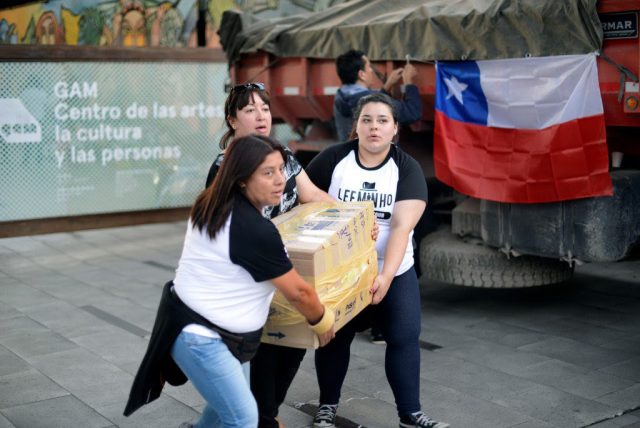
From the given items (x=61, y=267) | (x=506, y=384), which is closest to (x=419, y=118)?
(x=506, y=384)

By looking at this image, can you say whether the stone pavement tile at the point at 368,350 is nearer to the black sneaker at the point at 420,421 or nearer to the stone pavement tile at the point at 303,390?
the stone pavement tile at the point at 303,390

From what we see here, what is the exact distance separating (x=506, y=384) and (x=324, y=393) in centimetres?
131

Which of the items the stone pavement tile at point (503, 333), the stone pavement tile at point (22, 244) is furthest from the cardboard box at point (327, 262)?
the stone pavement tile at point (22, 244)

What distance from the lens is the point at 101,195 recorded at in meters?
11.4

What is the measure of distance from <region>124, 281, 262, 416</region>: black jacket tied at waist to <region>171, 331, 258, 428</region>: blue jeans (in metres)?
0.03

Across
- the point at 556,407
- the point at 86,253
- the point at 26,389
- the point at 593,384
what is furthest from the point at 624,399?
the point at 86,253

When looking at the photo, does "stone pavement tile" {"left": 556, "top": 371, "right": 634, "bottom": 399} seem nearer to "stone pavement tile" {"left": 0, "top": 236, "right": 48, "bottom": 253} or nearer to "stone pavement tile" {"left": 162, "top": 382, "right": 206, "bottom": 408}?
"stone pavement tile" {"left": 162, "top": 382, "right": 206, "bottom": 408}

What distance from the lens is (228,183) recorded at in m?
3.47

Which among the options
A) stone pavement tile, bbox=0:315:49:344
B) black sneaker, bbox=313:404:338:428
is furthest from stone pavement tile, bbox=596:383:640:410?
stone pavement tile, bbox=0:315:49:344

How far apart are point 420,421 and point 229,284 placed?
1558 mm

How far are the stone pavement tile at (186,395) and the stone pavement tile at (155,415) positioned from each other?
0.05 meters

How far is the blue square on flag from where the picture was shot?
6500mm

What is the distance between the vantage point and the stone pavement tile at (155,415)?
190 inches

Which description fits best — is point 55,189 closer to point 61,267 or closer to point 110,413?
point 61,267
